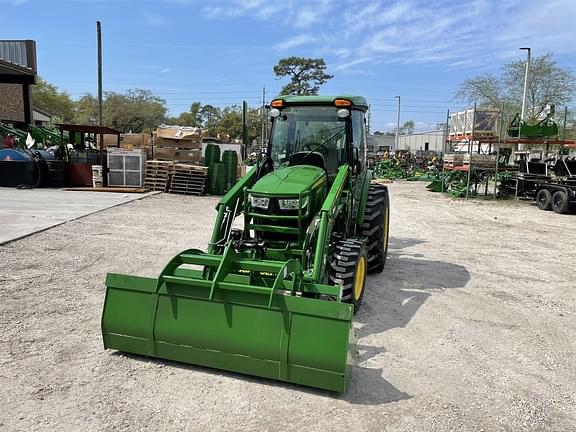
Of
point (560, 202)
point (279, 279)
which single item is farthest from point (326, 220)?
point (560, 202)

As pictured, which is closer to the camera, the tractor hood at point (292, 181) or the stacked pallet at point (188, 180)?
the tractor hood at point (292, 181)

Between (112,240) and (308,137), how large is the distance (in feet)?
15.6

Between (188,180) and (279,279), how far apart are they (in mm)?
14406

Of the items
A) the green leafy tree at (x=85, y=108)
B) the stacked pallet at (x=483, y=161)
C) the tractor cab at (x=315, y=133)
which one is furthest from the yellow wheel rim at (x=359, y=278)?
the green leafy tree at (x=85, y=108)

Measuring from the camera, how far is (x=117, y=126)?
171ft

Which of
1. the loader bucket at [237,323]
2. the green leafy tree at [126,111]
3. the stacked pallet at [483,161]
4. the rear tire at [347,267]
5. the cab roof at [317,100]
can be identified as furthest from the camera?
the green leafy tree at [126,111]

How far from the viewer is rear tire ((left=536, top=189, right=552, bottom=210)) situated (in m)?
16.2

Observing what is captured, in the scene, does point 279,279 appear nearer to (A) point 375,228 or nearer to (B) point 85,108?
(A) point 375,228

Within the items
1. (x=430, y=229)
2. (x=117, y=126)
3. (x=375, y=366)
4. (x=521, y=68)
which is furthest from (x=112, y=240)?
→ (x=117, y=126)

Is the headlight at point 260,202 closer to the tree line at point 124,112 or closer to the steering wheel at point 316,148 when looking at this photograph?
the steering wheel at point 316,148

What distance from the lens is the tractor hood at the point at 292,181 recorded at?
4.96 metres

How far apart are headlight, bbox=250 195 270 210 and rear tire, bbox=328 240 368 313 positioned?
0.87m

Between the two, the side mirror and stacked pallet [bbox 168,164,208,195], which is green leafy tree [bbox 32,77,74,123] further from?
the side mirror

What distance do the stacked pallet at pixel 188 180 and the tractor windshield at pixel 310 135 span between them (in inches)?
463
